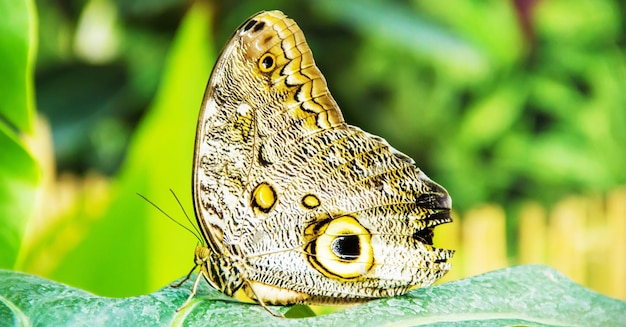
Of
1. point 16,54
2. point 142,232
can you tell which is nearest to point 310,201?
point 16,54

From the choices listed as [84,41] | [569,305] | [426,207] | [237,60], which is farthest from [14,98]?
[84,41]

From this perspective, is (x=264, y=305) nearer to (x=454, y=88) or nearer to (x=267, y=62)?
(x=267, y=62)

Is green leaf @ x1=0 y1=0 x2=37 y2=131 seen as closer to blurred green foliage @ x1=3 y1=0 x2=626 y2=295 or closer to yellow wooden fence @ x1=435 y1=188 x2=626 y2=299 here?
blurred green foliage @ x1=3 y1=0 x2=626 y2=295

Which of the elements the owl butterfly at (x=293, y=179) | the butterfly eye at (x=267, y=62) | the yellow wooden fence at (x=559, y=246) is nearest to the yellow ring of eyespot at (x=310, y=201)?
the owl butterfly at (x=293, y=179)

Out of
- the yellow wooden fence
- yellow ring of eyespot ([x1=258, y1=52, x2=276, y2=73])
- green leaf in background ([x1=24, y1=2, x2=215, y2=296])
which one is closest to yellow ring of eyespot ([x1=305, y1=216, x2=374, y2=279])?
yellow ring of eyespot ([x1=258, y1=52, x2=276, y2=73])

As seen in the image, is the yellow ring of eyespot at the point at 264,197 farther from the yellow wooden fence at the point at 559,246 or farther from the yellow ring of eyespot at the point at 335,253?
the yellow wooden fence at the point at 559,246

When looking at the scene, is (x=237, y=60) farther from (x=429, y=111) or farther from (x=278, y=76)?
(x=429, y=111)
